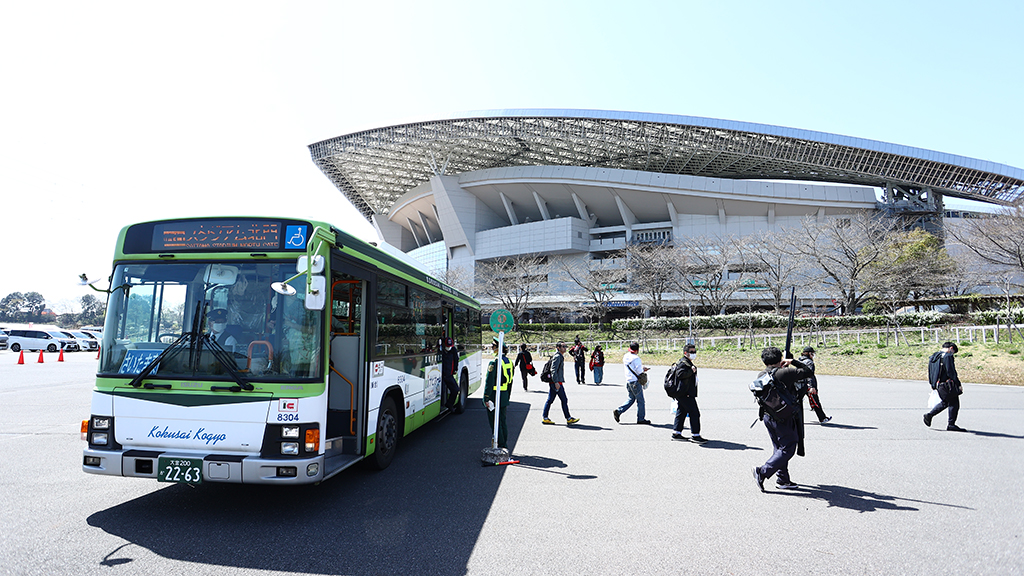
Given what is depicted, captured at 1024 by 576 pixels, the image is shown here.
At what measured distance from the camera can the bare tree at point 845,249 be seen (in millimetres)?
32469

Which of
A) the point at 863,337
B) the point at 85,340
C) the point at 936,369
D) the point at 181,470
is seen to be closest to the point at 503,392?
the point at 181,470

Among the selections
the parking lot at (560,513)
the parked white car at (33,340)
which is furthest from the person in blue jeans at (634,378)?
the parked white car at (33,340)

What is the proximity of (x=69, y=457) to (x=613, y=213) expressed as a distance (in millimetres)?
59876

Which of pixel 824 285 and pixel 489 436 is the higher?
pixel 824 285

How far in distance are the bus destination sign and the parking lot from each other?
245cm

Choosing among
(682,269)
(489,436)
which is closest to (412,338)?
(489,436)

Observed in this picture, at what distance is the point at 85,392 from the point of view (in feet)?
46.4

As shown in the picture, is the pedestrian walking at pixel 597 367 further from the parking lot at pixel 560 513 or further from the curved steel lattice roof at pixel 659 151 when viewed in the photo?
the curved steel lattice roof at pixel 659 151

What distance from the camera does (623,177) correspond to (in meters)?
56.2

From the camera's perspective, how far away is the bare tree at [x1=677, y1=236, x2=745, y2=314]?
39062 millimetres

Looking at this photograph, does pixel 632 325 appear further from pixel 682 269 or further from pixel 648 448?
pixel 648 448

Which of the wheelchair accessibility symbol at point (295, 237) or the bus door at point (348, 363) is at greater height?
the wheelchair accessibility symbol at point (295, 237)

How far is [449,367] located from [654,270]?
117ft

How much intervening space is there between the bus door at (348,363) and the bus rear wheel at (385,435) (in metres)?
0.48
